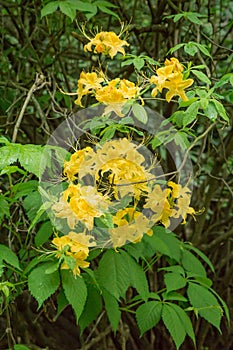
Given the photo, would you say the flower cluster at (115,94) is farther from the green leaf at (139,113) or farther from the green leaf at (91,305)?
the green leaf at (91,305)

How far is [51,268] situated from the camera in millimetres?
1287

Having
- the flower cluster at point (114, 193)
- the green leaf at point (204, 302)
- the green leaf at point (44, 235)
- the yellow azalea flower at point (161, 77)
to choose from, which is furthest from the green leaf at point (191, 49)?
the green leaf at point (204, 302)

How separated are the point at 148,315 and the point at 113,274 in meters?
0.28

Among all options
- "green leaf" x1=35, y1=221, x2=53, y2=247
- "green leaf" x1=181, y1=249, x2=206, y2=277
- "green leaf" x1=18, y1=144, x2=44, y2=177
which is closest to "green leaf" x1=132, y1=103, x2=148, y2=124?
"green leaf" x1=18, y1=144, x2=44, y2=177

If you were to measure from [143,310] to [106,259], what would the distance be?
296mm

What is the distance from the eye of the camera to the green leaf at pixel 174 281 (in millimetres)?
1746

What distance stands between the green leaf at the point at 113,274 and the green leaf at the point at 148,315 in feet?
0.81

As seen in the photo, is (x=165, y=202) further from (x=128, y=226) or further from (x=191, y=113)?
(x=191, y=113)

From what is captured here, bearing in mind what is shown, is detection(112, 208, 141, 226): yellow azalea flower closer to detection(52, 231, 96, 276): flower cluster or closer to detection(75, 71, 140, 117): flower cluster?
detection(52, 231, 96, 276): flower cluster

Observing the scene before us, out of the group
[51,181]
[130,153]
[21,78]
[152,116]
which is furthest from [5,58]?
[130,153]

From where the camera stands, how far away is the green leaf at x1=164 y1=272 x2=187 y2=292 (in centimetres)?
175

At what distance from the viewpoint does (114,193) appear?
1.26 m

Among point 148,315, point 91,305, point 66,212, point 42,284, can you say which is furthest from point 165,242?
point 66,212

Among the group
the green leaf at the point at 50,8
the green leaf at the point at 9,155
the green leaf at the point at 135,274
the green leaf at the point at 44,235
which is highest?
the green leaf at the point at 50,8
